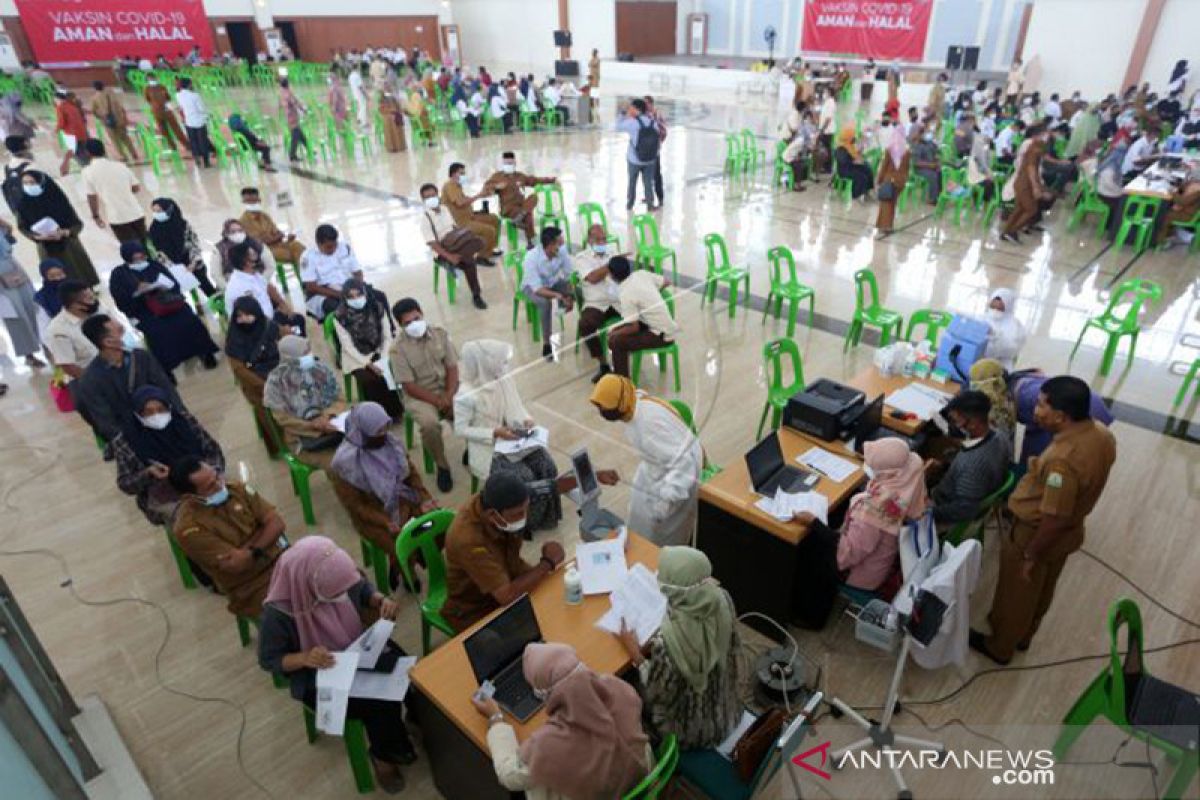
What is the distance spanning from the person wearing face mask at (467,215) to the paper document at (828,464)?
502cm

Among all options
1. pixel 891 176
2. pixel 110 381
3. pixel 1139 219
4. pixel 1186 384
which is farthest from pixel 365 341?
pixel 1139 219

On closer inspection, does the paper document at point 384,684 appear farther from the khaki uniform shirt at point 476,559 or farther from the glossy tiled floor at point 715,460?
the glossy tiled floor at point 715,460

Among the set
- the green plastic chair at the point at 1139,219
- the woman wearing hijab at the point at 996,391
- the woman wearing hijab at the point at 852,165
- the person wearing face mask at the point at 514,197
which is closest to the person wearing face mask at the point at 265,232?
the person wearing face mask at the point at 514,197

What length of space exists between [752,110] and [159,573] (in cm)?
1911

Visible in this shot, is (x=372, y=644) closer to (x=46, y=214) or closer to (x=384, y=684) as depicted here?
(x=384, y=684)

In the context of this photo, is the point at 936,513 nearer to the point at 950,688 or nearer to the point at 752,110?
the point at 950,688

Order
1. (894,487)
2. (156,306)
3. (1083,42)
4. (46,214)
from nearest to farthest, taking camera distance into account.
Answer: (894,487) < (156,306) < (46,214) < (1083,42)

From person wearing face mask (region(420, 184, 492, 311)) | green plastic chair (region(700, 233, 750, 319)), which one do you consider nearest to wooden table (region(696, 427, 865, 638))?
green plastic chair (region(700, 233, 750, 319))

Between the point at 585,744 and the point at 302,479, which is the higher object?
the point at 585,744

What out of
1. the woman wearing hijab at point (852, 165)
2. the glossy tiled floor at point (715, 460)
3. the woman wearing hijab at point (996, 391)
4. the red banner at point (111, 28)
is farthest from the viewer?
the red banner at point (111, 28)

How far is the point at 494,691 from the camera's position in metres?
2.43

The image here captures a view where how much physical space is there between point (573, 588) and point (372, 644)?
822 millimetres

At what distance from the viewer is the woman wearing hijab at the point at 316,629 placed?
8.63 feet

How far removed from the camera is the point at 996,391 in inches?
148
